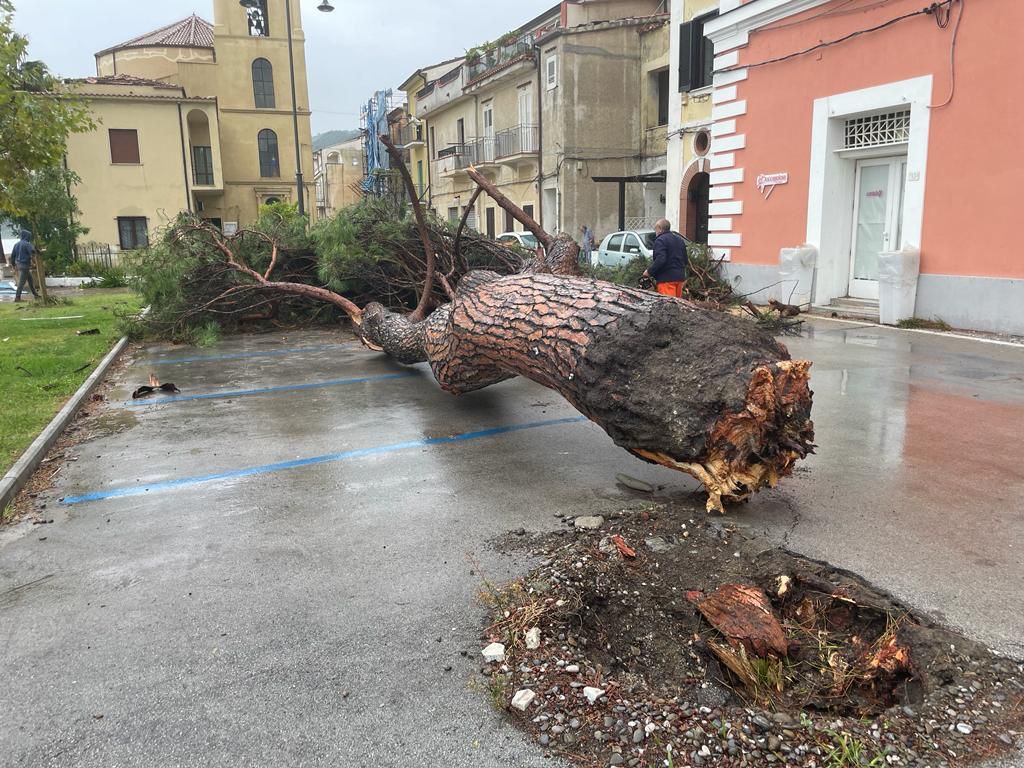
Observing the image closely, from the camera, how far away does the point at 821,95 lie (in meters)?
13.1

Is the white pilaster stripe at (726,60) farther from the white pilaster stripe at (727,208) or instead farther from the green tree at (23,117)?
the green tree at (23,117)

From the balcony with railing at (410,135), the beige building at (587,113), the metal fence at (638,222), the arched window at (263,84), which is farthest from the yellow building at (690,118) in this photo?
the arched window at (263,84)

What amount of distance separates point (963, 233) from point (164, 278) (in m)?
11.6

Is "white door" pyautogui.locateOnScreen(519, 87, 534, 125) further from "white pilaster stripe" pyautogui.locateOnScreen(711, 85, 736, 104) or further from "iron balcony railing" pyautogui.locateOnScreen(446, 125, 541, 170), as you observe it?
"white pilaster stripe" pyautogui.locateOnScreen(711, 85, 736, 104)

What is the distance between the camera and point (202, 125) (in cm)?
3841

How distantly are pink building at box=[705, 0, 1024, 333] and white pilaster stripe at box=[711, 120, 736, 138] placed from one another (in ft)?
0.08

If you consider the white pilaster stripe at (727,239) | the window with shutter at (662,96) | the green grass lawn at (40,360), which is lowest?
the green grass lawn at (40,360)

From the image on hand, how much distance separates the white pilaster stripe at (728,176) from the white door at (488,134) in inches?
797

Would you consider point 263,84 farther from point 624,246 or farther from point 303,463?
point 303,463

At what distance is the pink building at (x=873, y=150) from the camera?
1038 cm

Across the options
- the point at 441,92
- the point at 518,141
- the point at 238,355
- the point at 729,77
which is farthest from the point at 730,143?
the point at 441,92

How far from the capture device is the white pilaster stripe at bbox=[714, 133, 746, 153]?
14883 mm

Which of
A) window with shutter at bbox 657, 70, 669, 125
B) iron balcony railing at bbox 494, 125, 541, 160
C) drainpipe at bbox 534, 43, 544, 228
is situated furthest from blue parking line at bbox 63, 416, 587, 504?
iron balcony railing at bbox 494, 125, 541, 160

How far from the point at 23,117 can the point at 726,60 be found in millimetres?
12443
